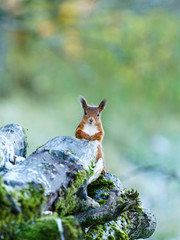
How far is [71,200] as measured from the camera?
116 centimetres

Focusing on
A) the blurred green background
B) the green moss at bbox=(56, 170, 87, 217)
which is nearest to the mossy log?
the green moss at bbox=(56, 170, 87, 217)

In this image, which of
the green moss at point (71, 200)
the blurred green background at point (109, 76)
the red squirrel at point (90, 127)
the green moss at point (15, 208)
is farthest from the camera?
the blurred green background at point (109, 76)

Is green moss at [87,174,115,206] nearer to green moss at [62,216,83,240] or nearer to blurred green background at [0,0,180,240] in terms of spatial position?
green moss at [62,216,83,240]

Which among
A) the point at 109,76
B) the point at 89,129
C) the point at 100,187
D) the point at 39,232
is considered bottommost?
the point at 39,232

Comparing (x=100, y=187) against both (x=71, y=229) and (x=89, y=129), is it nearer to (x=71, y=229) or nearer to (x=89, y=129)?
(x=89, y=129)

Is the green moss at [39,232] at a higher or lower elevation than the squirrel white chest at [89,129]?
lower

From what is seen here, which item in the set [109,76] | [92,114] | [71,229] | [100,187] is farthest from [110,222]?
[109,76]

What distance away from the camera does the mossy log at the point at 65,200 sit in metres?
0.96

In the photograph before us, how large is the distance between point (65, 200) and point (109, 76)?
4.21 m

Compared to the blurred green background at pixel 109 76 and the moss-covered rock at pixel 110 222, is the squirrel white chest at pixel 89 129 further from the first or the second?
the blurred green background at pixel 109 76

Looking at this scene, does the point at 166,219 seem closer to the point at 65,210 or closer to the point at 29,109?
the point at 29,109

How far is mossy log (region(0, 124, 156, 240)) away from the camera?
96cm

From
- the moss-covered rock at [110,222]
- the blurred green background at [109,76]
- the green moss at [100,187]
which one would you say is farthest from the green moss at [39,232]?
the blurred green background at [109,76]

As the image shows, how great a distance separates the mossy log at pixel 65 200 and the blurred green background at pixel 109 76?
2.72 metres
